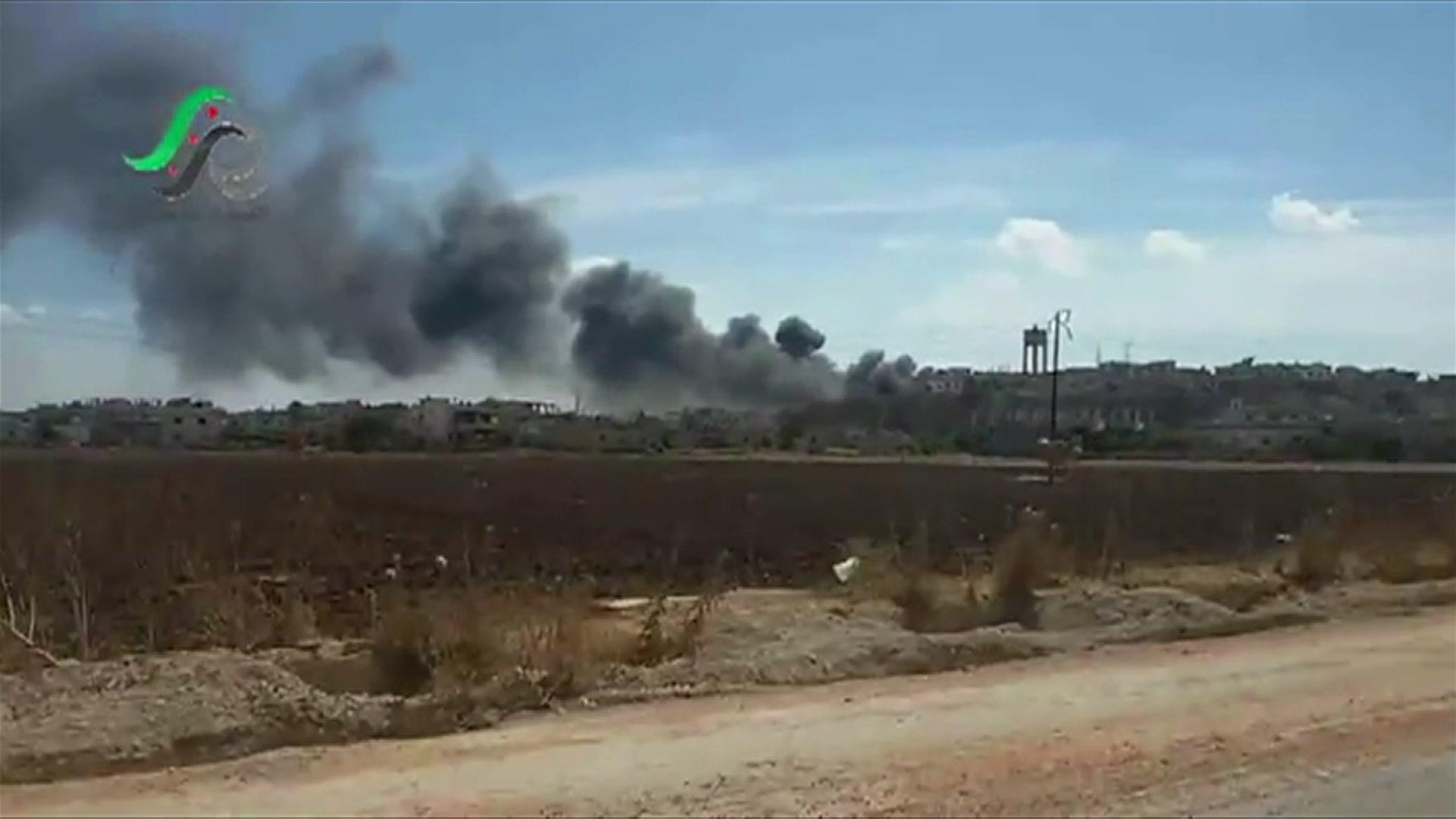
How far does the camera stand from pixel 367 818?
1071 cm

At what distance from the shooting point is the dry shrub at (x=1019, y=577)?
21.8 meters

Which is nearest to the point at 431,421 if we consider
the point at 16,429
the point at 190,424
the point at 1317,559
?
the point at 190,424

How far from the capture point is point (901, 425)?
185 metres

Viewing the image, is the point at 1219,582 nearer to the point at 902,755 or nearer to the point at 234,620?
the point at 234,620

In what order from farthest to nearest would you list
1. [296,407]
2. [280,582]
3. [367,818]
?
[296,407]
[280,582]
[367,818]

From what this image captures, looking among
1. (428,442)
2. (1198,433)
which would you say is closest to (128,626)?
(428,442)

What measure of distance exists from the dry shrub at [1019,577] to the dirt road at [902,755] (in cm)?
374

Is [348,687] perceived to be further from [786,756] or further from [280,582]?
[280,582]

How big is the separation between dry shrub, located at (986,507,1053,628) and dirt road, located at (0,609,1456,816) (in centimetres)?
374

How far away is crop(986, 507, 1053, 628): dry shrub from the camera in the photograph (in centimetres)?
2181

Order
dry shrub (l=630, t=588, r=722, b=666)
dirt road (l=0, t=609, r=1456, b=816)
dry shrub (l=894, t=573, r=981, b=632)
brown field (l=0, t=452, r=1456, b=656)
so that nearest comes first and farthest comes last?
dirt road (l=0, t=609, r=1456, b=816) < dry shrub (l=630, t=588, r=722, b=666) < dry shrub (l=894, t=573, r=981, b=632) < brown field (l=0, t=452, r=1456, b=656)

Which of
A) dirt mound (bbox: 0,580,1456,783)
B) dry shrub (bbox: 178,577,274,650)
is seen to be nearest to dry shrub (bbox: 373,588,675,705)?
dirt mound (bbox: 0,580,1456,783)

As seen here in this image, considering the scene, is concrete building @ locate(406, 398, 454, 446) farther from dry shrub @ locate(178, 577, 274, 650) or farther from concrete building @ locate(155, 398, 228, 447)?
dry shrub @ locate(178, 577, 274, 650)

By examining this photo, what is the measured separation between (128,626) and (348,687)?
659 centimetres
